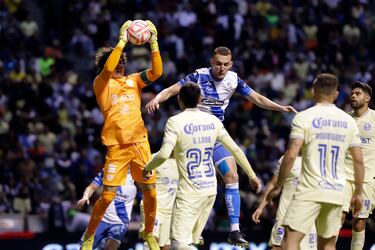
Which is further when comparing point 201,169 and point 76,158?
point 76,158

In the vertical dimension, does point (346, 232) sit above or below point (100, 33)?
below

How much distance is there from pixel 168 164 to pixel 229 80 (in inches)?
71.6

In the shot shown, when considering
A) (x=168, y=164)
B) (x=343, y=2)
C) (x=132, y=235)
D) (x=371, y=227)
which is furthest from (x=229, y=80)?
(x=343, y=2)

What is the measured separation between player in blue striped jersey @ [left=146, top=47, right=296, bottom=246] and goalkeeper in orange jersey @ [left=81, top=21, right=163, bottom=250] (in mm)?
384

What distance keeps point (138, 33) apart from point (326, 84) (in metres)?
3.21

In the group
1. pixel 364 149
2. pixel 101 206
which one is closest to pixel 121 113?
pixel 101 206

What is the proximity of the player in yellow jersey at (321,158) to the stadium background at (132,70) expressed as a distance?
8.78 metres

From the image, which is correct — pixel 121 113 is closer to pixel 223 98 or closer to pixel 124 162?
pixel 124 162

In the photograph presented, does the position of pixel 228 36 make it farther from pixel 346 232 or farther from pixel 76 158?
pixel 346 232

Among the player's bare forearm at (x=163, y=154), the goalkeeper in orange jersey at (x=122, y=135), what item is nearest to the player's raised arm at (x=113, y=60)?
the goalkeeper in orange jersey at (x=122, y=135)

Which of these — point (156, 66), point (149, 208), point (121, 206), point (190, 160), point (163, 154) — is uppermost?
point (156, 66)

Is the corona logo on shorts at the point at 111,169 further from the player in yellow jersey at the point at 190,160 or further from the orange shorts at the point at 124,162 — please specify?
the player in yellow jersey at the point at 190,160

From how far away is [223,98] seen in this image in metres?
15.6

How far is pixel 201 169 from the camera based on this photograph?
1360cm
